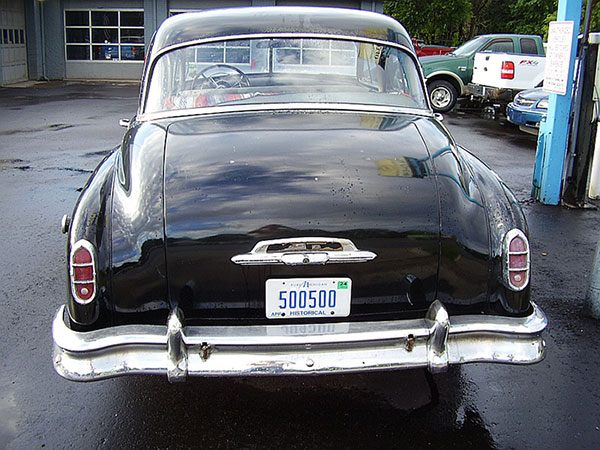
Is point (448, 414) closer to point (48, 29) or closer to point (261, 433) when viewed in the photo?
point (261, 433)

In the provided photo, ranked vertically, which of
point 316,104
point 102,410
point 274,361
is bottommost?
point 102,410

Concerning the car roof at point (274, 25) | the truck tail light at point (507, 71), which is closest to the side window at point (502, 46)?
the truck tail light at point (507, 71)

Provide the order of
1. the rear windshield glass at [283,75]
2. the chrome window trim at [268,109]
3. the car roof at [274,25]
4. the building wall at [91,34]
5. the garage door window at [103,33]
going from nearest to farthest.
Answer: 1. the chrome window trim at [268,109]
2. the rear windshield glass at [283,75]
3. the car roof at [274,25]
4. the building wall at [91,34]
5. the garage door window at [103,33]

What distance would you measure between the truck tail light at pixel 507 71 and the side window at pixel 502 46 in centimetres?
102

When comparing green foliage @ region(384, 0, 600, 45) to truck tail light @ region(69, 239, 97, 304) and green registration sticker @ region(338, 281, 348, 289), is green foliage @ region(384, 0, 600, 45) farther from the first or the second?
truck tail light @ region(69, 239, 97, 304)

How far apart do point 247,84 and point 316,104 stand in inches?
25.9

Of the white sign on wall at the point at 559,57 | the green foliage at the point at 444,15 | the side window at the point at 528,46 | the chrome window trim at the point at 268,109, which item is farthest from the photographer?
the green foliage at the point at 444,15

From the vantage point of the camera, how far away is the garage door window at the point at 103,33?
2439 centimetres

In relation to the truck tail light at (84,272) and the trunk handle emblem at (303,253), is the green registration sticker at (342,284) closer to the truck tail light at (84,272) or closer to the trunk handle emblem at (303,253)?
the trunk handle emblem at (303,253)

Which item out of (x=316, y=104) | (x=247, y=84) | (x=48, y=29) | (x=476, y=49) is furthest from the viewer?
(x=48, y=29)

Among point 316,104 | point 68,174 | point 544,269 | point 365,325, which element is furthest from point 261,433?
point 68,174

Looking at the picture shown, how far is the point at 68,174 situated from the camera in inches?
339

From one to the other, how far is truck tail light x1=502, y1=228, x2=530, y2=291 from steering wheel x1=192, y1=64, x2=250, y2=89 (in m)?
2.11

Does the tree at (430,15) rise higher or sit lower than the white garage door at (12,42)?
higher
